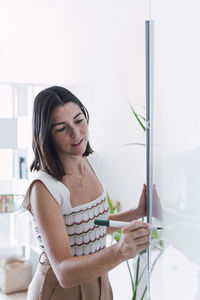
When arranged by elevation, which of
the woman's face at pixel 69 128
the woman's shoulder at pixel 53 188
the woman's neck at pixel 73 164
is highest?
the woman's face at pixel 69 128

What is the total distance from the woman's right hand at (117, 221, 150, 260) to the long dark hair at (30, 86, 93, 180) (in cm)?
27

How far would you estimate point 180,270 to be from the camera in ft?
2.43

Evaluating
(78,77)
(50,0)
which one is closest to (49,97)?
(78,77)

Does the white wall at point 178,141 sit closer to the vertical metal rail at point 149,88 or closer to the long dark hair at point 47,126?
the vertical metal rail at point 149,88

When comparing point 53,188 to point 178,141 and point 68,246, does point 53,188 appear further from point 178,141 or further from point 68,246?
point 178,141

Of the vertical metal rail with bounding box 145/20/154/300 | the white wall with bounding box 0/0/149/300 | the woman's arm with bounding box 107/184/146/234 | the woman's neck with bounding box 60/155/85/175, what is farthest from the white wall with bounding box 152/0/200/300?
the white wall with bounding box 0/0/149/300

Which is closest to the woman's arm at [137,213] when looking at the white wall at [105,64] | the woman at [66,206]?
the woman at [66,206]

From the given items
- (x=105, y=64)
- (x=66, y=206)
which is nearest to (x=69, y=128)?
(x=66, y=206)

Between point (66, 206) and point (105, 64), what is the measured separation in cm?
162

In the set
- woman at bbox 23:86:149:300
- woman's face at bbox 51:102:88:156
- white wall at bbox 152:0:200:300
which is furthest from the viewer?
woman's face at bbox 51:102:88:156

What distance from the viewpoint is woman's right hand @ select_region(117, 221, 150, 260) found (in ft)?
2.53

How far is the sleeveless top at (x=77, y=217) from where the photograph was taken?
96 cm

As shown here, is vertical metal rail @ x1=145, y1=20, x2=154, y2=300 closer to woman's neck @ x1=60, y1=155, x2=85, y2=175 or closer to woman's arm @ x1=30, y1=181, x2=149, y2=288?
woman's arm @ x1=30, y1=181, x2=149, y2=288

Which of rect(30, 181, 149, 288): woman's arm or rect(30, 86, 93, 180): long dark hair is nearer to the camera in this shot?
rect(30, 181, 149, 288): woman's arm
